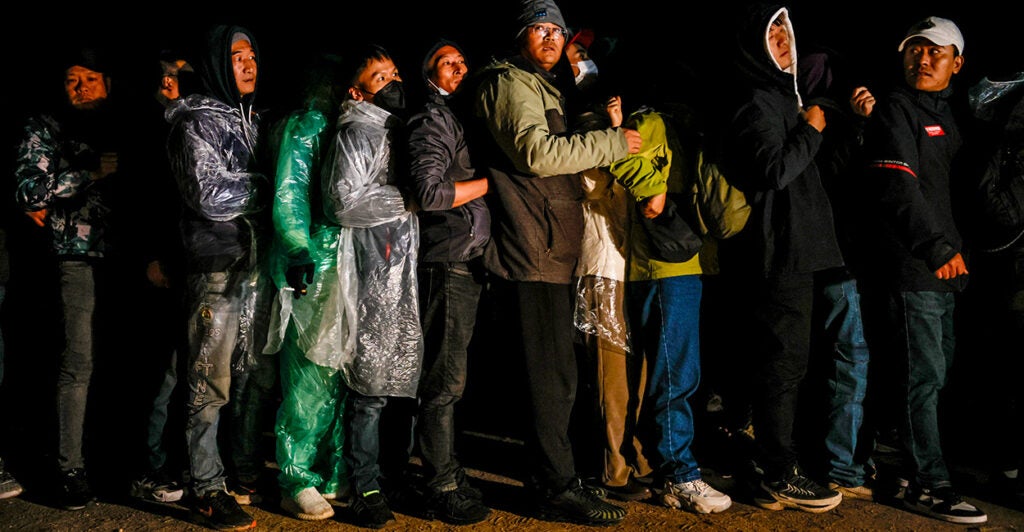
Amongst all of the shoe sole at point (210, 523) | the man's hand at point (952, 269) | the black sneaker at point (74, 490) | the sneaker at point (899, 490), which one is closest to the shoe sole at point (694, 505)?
the sneaker at point (899, 490)

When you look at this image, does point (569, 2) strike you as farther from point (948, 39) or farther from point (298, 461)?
point (298, 461)

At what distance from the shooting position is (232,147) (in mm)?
3383

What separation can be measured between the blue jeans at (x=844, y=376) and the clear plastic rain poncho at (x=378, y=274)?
1929 millimetres

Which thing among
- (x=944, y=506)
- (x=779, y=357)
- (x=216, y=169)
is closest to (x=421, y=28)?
(x=216, y=169)

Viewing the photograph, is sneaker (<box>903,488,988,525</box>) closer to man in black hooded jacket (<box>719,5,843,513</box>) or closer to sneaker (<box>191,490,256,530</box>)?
man in black hooded jacket (<box>719,5,843,513</box>)

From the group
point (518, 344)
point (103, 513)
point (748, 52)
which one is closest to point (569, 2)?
point (748, 52)

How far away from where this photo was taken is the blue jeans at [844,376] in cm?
359

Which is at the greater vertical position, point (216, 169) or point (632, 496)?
point (216, 169)

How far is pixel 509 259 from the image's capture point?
3354 mm

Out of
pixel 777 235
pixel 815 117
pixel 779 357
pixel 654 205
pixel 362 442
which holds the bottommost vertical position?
pixel 362 442

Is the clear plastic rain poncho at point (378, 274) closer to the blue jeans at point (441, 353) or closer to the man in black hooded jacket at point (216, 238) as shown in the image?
the blue jeans at point (441, 353)

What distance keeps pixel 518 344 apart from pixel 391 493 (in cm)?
95

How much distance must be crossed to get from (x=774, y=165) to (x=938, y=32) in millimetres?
1079

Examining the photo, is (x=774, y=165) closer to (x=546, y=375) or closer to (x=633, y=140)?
(x=633, y=140)
